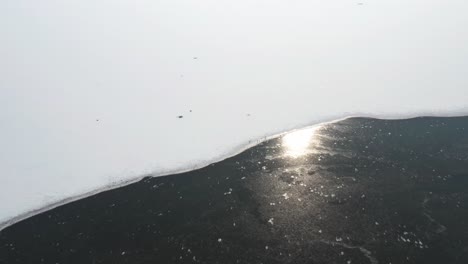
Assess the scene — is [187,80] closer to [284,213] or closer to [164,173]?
[164,173]

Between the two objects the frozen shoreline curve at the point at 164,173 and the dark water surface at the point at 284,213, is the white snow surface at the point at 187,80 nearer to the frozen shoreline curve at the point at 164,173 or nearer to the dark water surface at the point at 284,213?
the frozen shoreline curve at the point at 164,173

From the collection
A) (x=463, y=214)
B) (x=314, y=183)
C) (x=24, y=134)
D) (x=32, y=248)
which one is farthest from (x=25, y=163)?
(x=463, y=214)

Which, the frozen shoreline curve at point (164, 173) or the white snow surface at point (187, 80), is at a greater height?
the white snow surface at point (187, 80)

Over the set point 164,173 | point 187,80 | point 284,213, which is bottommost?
point 284,213

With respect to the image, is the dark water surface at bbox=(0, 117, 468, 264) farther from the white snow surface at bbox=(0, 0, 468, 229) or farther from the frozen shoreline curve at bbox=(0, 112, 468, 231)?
the white snow surface at bbox=(0, 0, 468, 229)

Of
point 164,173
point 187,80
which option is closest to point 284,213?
point 164,173

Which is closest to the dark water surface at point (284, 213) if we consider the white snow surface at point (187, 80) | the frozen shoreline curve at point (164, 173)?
the frozen shoreline curve at point (164, 173)
